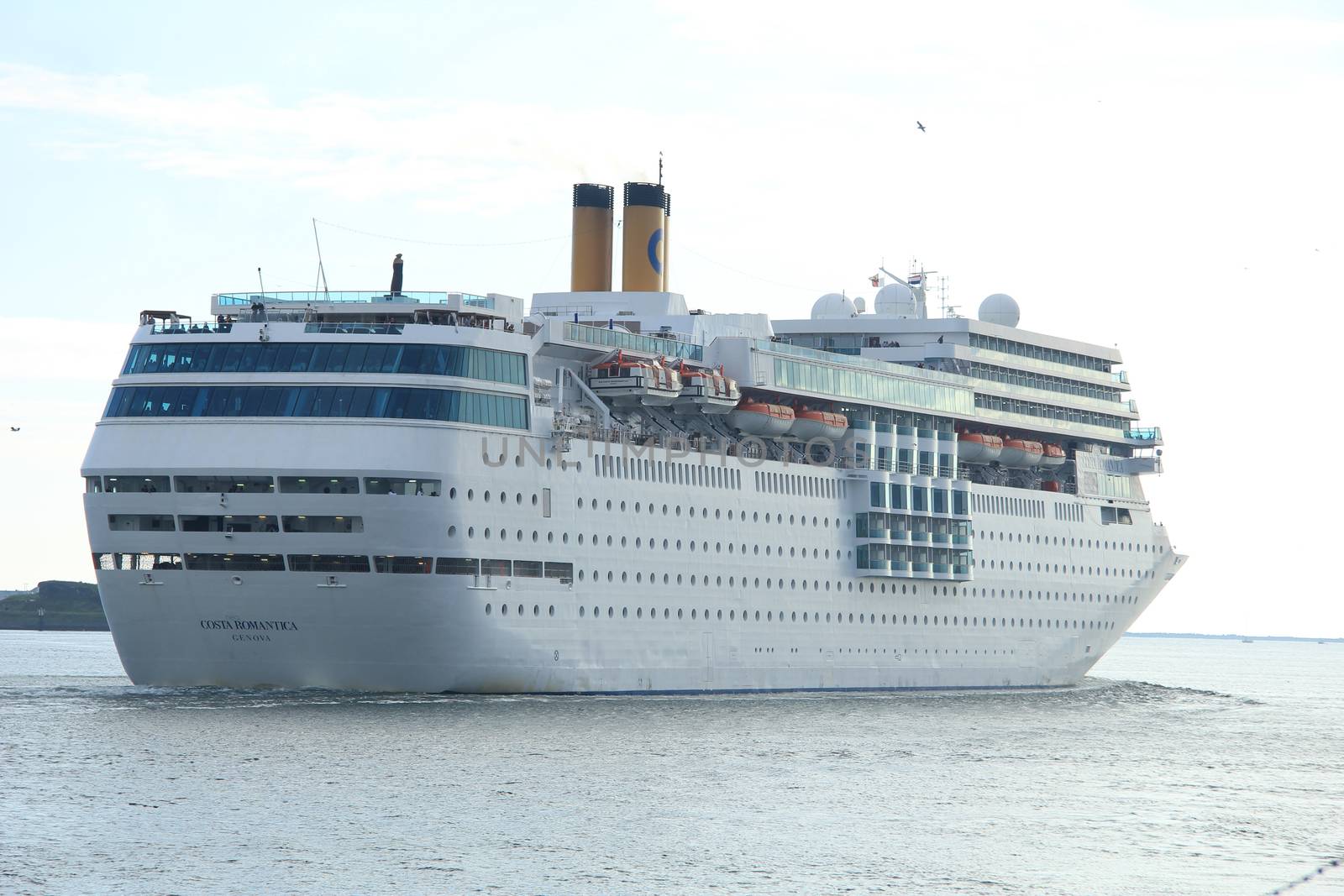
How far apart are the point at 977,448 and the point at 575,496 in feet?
92.2

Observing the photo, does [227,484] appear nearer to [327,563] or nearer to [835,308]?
[327,563]

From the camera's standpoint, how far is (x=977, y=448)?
80.2m

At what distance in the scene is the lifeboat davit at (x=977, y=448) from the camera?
262 feet

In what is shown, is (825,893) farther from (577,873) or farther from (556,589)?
(556,589)

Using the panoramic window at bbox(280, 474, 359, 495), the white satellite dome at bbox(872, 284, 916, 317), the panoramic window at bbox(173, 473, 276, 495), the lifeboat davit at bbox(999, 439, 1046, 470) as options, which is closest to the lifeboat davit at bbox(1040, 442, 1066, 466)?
the lifeboat davit at bbox(999, 439, 1046, 470)

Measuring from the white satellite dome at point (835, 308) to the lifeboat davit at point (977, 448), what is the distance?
708 centimetres

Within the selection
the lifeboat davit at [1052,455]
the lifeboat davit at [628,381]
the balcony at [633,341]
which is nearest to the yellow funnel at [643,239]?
the balcony at [633,341]

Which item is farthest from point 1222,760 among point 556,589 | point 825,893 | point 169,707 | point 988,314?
point 988,314

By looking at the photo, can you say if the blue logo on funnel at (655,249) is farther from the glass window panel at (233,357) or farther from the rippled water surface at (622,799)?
the glass window panel at (233,357)

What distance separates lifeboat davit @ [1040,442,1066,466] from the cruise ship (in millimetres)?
2871

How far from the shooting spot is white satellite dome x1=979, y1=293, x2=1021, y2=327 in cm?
8594

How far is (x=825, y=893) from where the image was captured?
31312 millimetres

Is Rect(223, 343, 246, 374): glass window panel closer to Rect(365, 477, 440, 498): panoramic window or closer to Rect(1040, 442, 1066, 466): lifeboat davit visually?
Rect(365, 477, 440, 498): panoramic window

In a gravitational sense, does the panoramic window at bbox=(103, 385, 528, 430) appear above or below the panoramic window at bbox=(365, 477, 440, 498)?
above
